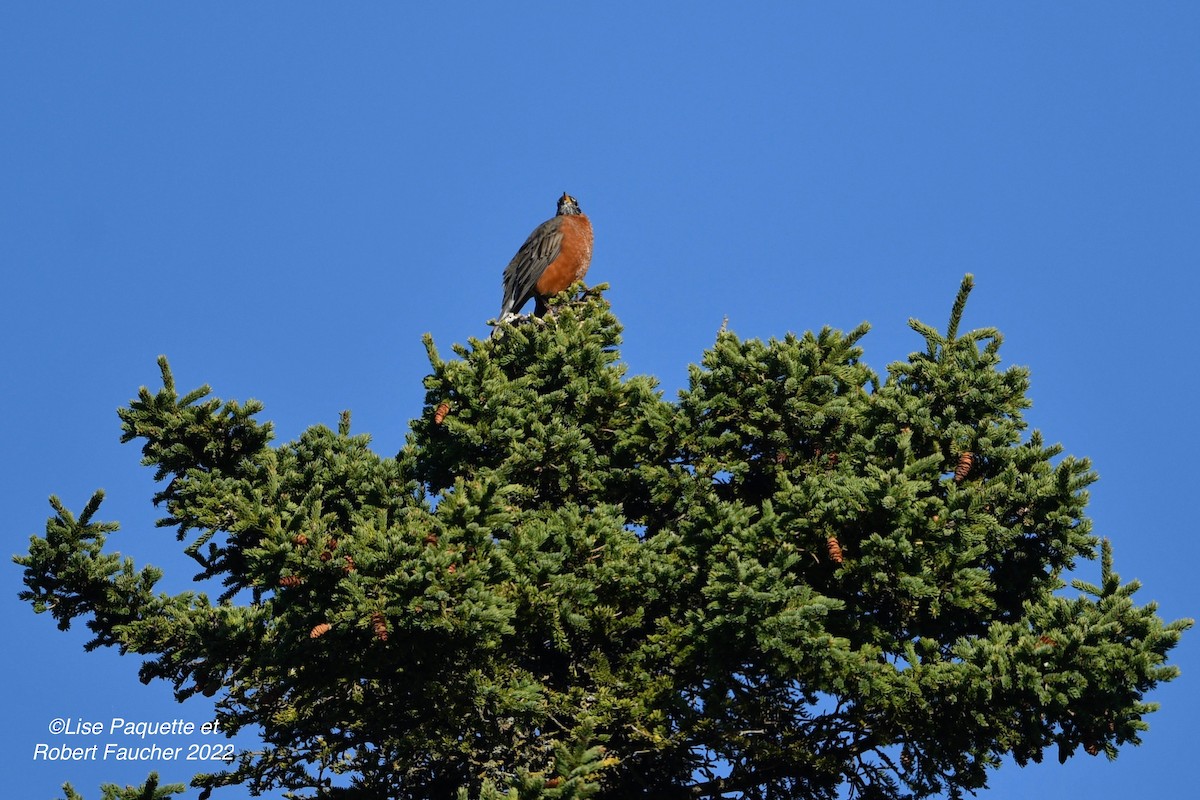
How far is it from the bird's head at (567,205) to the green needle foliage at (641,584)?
247 inches

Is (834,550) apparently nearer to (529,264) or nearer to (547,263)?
(547,263)

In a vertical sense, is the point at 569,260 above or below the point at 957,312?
above

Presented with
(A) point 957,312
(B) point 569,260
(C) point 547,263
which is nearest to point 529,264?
(C) point 547,263

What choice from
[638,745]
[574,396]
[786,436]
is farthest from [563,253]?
[638,745]

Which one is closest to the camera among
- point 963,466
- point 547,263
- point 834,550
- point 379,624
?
point 379,624

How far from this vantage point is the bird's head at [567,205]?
16023 millimetres

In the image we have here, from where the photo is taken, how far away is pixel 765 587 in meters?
7.34

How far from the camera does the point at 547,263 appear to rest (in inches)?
566

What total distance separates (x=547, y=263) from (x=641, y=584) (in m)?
6.67

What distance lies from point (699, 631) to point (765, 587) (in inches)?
24.5

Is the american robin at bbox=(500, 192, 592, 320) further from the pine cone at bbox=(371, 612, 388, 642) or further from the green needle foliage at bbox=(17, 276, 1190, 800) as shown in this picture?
the pine cone at bbox=(371, 612, 388, 642)

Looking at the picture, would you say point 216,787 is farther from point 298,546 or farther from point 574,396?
point 574,396

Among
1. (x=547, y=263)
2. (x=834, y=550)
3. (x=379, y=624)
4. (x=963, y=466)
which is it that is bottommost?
(x=379, y=624)

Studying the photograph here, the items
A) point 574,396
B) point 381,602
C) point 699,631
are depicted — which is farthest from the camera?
point 574,396
